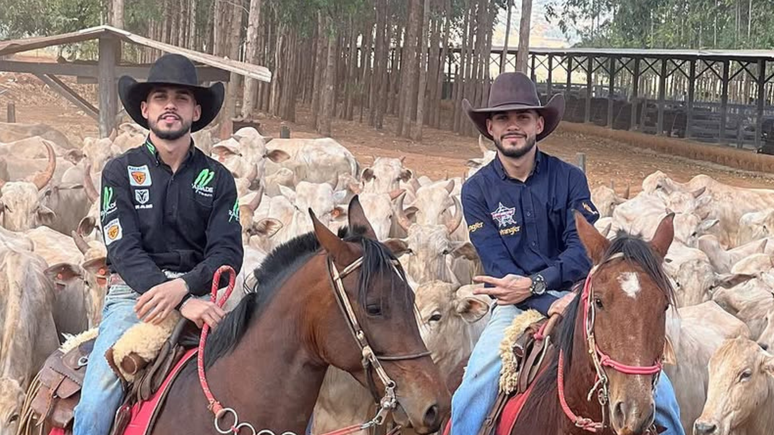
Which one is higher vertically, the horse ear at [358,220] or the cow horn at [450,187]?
the horse ear at [358,220]

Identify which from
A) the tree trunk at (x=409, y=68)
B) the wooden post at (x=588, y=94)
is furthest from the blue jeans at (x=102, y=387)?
the wooden post at (x=588, y=94)

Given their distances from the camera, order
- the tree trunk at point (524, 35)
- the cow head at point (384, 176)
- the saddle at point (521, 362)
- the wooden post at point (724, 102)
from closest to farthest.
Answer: the saddle at point (521, 362) → the cow head at point (384, 176) → the tree trunk at point (524, 35) → the wooden post at point (724, 102)

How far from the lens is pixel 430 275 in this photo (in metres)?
11.0

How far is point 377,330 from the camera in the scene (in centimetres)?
423

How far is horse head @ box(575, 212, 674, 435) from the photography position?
13.5 feet

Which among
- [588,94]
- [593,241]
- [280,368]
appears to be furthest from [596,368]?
[588,94]

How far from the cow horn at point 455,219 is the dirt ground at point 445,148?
9717 mm

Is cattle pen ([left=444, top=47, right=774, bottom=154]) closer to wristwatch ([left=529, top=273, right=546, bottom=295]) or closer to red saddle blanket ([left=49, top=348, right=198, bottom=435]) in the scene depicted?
wristwatch ([left=529, top=273, right=546, bottom=295])

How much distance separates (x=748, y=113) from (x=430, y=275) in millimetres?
28942

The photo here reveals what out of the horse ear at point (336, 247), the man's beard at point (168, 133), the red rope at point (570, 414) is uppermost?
the man's beard at point (168, 133)

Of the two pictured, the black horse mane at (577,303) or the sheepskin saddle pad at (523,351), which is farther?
the sheepskin saddle pad at (523,351)

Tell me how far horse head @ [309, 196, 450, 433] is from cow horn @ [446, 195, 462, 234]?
25.5 feet

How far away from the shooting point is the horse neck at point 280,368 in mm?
4504

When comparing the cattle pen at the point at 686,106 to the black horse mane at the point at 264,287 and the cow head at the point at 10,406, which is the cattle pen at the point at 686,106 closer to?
the cow head at the point at 10,406
